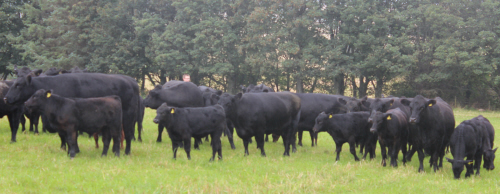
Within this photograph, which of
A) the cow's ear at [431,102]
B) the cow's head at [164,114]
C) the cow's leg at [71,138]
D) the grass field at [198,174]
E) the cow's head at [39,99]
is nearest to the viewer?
the grass field at [198,174]

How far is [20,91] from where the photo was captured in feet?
27.8

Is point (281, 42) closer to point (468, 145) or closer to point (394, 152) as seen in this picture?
point (394, 152)

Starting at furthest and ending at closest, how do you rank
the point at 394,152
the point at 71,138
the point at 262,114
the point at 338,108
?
the point at 338,108 < the point at 262,114 < the point at 394,152 < the point at 71,138

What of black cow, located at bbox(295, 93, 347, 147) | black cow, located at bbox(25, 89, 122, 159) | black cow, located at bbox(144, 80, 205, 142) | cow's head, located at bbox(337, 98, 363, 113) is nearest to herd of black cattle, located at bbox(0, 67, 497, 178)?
black cow, located at bbox(25, 89, 122, 159)

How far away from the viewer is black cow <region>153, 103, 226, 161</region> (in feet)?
28.2

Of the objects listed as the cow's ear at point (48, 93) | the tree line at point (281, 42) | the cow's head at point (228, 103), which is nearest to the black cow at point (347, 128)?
the cow's head at point (228, 103)

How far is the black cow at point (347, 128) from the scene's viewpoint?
9.85 metres

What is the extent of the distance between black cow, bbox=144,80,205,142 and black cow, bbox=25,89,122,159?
2920 millimetres

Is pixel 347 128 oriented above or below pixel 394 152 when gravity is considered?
above

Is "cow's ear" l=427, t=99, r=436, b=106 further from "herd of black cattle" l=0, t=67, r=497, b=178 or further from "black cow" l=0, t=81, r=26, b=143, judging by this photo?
"black cow" l=0, t=81, r=26, b=143

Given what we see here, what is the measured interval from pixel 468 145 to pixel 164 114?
21.4ft

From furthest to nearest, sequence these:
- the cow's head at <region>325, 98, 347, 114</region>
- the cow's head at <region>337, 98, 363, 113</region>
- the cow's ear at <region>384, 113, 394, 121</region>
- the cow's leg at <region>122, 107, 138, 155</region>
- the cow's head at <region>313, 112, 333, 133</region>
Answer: the cow's head at <region>325, 98, 347, 114</region>
the cow's head at <region>337, 98, 363, 113</region>
the cow's head at <region>313, 112, 333, 133</region>
the cow's leg at <region>122, 107, 138, 155</region>
the cow's ear at <region>384, 113, 394, 121</region>

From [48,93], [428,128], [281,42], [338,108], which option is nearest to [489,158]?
[428,128]

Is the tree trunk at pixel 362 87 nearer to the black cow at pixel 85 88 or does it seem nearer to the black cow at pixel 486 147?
the black cow at pixel 486 147
